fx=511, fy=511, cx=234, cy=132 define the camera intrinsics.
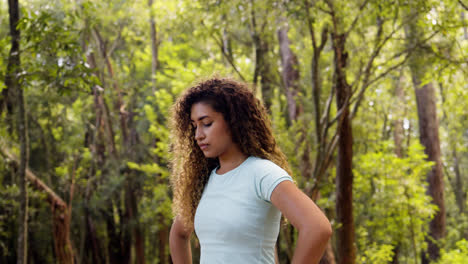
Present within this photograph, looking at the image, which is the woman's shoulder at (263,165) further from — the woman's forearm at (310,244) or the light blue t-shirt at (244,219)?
the woman's forearm at (310,244)

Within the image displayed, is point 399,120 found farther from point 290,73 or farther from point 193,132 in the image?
point 193,132

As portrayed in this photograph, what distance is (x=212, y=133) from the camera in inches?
84.0

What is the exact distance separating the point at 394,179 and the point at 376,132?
12.4ft

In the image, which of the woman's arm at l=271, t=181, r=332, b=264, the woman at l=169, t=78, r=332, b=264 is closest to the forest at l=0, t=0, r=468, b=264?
the woman at l=169, t=78, r=332, b=264

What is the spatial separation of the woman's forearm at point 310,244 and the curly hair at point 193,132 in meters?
0.49

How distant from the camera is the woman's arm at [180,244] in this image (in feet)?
7.73

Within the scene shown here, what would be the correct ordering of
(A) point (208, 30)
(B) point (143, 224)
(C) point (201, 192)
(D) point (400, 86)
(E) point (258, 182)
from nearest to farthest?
(E) point (258, 182) → (C) point (201, 192) → (A) point (208, 30) → (B) point (143, 224) → (D) point (400, 86)

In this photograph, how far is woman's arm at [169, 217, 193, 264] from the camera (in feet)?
7.73

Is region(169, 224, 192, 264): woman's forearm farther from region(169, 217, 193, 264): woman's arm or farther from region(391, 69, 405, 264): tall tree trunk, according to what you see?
region(391, 69, 405, 264): tall tree trunk

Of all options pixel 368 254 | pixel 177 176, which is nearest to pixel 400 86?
pixel 368 254

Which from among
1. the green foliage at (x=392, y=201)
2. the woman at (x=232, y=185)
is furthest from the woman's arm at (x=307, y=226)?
the green foliage at (x=392, y=201)

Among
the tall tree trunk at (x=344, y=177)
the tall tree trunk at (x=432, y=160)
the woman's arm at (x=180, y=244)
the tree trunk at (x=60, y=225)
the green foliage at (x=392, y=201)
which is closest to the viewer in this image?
the woman's arm at (x=180, y=244)

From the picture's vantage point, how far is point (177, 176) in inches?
103

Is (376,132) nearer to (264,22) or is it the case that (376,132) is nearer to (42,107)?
(264,22)
